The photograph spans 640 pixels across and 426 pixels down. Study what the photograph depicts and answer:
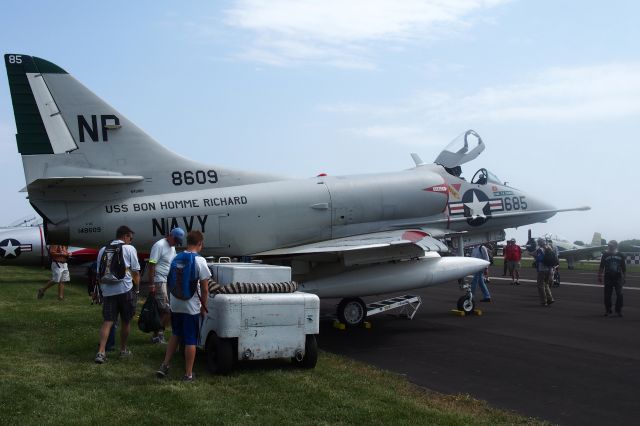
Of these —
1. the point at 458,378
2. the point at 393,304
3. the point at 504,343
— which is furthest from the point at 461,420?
the point at 393,304

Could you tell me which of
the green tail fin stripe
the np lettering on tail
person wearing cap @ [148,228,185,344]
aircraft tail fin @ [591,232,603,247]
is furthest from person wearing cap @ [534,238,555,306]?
aircraft tail fin @ [591,232,603,247]

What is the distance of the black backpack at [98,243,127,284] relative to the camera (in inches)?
331

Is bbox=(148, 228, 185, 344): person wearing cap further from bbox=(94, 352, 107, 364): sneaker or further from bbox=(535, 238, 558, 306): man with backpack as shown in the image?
bbox=(535, 238, 558, 306): man with backpack

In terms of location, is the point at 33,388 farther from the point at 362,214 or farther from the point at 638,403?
the point at 362,214

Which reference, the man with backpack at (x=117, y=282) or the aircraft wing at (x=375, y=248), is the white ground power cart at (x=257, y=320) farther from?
the aircraft wing at (x=375, y=248)

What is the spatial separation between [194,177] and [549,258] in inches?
394

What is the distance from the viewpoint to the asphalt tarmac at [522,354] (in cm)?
675

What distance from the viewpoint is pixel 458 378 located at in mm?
7871

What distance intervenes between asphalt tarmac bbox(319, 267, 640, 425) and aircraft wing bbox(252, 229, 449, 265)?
1.47 metres

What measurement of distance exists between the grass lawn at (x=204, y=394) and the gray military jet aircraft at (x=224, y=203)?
2.65 meters

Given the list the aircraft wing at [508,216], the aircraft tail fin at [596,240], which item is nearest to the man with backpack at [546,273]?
the aircraft wing at [508,216]

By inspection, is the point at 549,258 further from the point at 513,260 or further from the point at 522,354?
the point at 513,260

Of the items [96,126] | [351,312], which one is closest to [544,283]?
[351,312]

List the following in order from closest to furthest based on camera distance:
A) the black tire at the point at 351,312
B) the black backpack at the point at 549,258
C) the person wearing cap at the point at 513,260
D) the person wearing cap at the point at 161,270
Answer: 1. the person wearing cap at the point at 161,270
2. the black tire at the point at 351,312
3. the black backpack at the point at 549,258
4. the person wearing cap at the point at 513,260
